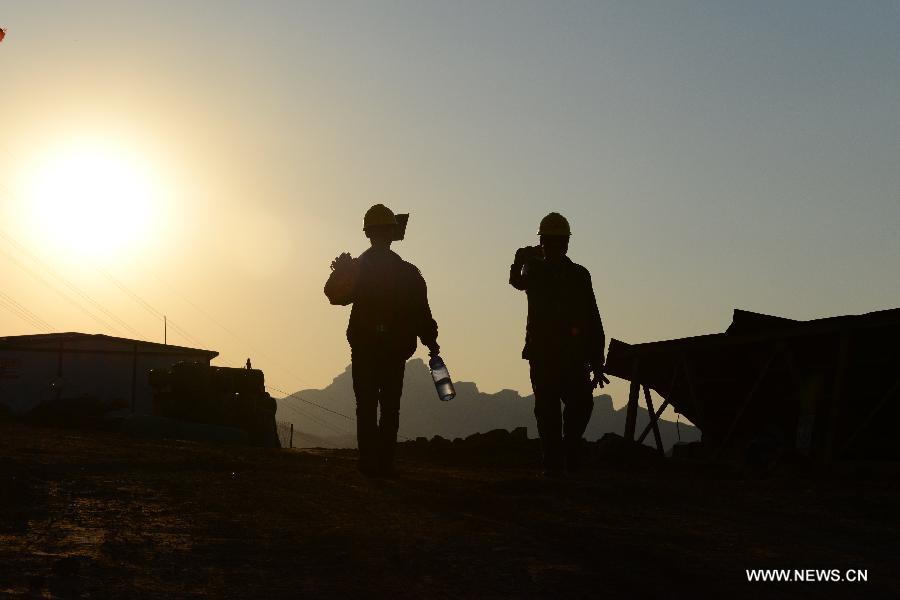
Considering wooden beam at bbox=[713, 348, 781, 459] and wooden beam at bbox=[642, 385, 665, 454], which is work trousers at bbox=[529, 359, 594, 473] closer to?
wooden beam at bbox=[713, 348, 781, 459]

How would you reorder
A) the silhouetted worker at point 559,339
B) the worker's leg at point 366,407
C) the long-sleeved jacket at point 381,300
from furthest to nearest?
the silhouetted worker at point 559,339 < the long-sleeved jacket at point 381,300 < the worker's leg at point 366,407

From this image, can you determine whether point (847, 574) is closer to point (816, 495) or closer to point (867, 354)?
point (816, 495)

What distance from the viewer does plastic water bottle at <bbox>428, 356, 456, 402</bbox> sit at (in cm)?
1142

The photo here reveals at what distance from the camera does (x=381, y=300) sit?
34.0 feet

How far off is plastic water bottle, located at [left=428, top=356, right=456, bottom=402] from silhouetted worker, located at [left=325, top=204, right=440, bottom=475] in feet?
2.35

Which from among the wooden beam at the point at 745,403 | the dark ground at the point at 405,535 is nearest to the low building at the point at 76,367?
the wooden beam at the point at 745,403

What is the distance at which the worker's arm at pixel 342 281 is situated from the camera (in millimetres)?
→ 10406

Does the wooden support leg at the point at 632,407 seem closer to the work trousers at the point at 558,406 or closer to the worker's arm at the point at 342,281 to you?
the work trousers at the point at 558,406

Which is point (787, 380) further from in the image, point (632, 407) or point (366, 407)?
point (366, 407)

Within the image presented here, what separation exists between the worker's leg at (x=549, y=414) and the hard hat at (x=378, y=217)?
1.96m

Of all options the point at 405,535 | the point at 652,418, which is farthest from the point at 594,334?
the point at 652,418

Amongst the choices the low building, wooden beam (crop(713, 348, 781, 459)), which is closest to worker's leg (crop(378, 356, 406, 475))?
wooden beam (crop(713, 348, 781, 459))

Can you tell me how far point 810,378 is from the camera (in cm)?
1588

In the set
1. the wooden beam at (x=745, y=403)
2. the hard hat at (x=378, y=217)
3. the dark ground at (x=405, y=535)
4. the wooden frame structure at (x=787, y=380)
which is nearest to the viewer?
the dark ground at (x=405, y=535)
